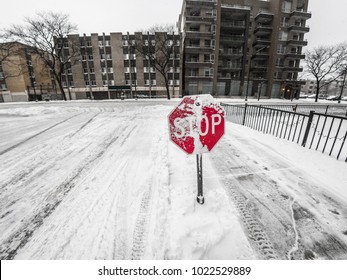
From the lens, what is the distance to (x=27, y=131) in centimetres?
732

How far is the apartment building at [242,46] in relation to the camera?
33438 millimetres

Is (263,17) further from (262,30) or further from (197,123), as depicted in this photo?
(197,123)

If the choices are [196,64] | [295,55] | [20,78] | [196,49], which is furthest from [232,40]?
[20,78]

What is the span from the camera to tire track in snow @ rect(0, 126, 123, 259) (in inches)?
73.6

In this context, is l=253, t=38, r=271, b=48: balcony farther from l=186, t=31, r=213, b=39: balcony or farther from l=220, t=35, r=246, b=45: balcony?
l=186, t=31, r=213, b=39: balcony

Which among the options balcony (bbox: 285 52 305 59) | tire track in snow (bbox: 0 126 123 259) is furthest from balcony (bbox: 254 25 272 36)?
tire track in snow (bbox: 0 126 123 259)

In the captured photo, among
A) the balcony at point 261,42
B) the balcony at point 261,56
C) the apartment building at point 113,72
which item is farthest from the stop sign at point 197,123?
the balcony at point 261,42

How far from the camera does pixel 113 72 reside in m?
42.2

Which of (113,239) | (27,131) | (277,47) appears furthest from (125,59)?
(113,239)

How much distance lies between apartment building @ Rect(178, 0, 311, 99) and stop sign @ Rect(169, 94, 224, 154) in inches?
1368

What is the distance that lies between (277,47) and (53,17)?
4661 centimetres

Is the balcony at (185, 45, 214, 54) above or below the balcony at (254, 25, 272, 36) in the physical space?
below

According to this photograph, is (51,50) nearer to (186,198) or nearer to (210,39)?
(210,39)

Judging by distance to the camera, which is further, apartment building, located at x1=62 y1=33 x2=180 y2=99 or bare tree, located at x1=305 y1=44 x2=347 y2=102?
apartment building, located at x1=62 y1=33 x2=180 y2=99
